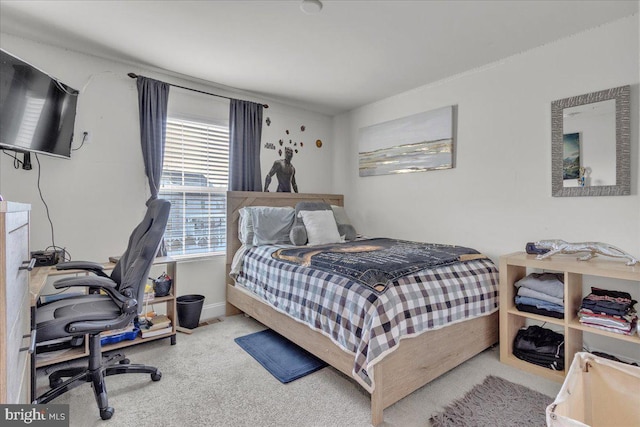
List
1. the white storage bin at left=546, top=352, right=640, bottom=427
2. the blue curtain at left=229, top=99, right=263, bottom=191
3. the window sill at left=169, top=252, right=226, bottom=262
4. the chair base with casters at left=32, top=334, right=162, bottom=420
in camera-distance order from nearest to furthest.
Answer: the white storage bin at left=546, top=352, right=640, bottom=427, the chair base with casters at left=32, top=334, right=162, bottom=420, the window sill at left=169, top=252, right=226, bottom=262, the blue curtain at left=229, top=99, right=263, bottom=191

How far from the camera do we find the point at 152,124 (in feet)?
9.61

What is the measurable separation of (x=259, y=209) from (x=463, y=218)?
6.80ft

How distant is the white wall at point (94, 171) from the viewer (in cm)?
244

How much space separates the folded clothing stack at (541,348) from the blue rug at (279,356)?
4.69 ft

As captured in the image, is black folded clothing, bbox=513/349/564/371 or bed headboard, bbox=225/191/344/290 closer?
black folded clothing, bbox=513/349/564/371

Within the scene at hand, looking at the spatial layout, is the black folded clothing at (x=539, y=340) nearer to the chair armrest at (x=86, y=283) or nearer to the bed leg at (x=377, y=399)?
the bed leg at (x=377, y=399)

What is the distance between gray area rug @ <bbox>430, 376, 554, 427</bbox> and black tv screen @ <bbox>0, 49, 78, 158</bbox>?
10.0 feet

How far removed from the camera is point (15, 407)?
0.94 meters

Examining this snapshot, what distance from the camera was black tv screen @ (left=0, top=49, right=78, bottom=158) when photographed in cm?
190


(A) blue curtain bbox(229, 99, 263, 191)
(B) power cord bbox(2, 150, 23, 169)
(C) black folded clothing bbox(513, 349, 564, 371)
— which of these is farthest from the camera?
(A) blue curtain bbox(229, 99, 263, 191)

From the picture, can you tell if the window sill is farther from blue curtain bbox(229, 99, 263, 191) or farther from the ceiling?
the ceiling

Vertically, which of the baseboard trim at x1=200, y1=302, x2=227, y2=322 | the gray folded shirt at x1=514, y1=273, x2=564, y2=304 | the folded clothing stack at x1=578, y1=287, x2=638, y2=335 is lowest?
the baseboard trim at x1=200, y1=302, x2=227, y2=322

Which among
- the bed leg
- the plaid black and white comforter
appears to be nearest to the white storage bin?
the plaid black and white comforter

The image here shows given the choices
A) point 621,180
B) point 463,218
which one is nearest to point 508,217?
point 463,218
